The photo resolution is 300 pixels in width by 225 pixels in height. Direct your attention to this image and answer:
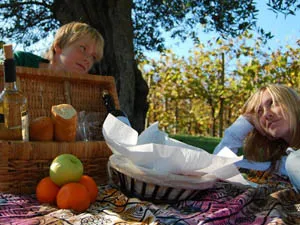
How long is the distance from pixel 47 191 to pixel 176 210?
1.10 ft

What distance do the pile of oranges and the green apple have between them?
0.06 feet

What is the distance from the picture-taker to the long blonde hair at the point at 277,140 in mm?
1680

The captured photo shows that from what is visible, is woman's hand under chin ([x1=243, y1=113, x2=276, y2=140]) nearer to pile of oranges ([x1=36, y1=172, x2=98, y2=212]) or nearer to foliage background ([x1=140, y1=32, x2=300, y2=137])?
pile of oranges ([x1=36, y1=172, x2=98, y2=212])

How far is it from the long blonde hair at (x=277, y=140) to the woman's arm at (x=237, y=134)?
32 mm

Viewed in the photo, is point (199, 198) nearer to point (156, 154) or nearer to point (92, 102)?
point (156, 154)

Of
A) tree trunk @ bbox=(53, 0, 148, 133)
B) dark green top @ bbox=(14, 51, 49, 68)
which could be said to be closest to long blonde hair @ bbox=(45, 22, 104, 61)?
dark green top @ bbox=(14, 51, 49, 68)

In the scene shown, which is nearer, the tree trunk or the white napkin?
the white napkin

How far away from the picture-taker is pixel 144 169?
2.98ft

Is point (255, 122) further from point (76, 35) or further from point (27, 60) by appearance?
point (27, 60)

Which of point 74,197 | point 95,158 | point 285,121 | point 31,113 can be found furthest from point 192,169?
point 285,121

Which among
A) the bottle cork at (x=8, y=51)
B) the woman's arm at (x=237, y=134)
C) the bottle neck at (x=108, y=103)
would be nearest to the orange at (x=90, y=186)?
the bottle cork at (x=8, y=51)

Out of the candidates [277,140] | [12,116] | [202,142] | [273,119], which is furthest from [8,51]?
[202,142]

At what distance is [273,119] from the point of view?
172 cm

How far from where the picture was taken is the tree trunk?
2828 mm
